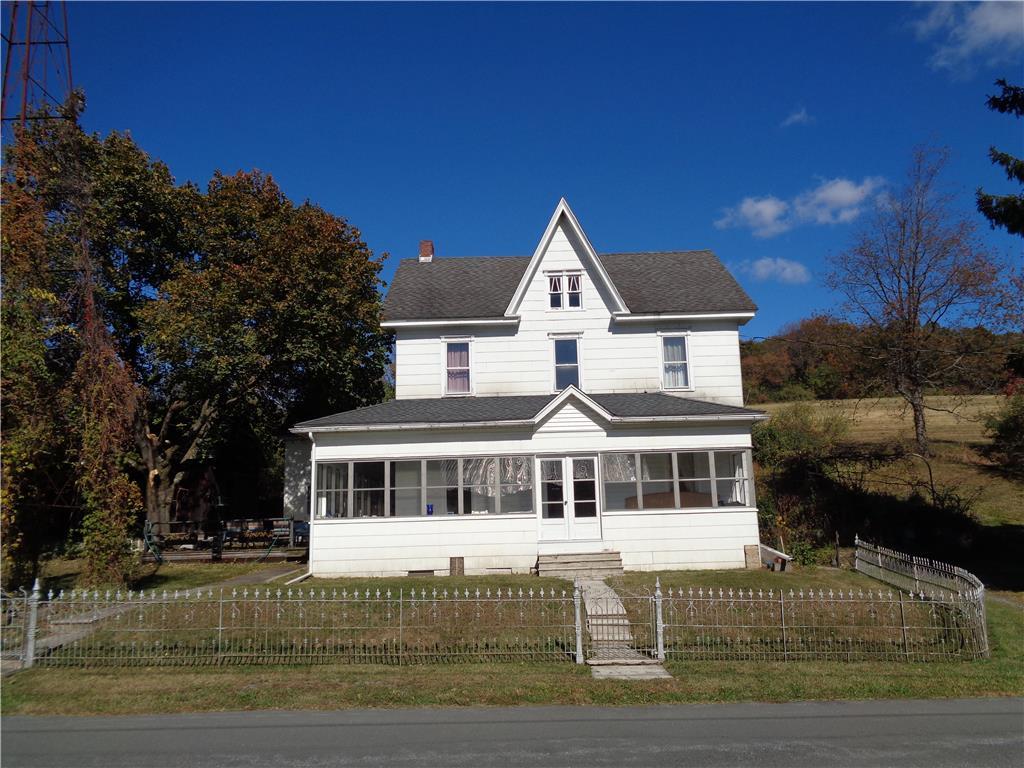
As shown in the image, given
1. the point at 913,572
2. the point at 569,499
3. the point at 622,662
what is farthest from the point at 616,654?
the point at 913,572

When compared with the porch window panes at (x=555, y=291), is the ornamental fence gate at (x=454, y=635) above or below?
below

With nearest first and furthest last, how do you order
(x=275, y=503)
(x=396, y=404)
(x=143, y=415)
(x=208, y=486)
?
1. (x=396, y=404)
2. (x=143, y=415)
3. (x=208, y=486)
4. (x=275, y=503)

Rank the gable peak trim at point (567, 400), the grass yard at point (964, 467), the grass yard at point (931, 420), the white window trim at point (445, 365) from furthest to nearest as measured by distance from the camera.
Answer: the grass yard at point (931, 420), the grass yard at point (964, 467), the white window trim at point (445, 365), the gable peak trim at point (567, 400)

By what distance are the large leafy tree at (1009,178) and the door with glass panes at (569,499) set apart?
1140cm

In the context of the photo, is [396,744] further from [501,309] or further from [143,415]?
[143,415]

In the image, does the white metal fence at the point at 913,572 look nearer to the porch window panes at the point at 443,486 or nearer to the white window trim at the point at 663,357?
the white window trim at the point at 663,357

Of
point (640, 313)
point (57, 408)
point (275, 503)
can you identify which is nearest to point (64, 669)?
point (57, 408)

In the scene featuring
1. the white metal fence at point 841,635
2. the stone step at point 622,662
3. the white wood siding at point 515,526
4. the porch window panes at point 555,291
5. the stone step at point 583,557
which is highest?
the porch window panes at point 555,291

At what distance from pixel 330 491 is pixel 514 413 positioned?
233 inches

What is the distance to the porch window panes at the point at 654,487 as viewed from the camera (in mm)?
19266

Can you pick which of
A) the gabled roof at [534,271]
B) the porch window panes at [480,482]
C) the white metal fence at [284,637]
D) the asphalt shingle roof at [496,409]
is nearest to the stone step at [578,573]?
the porch window panes at [480,482]

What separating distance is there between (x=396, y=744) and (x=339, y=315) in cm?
2143

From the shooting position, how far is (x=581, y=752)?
7.36m

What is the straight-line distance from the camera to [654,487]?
19406mm
